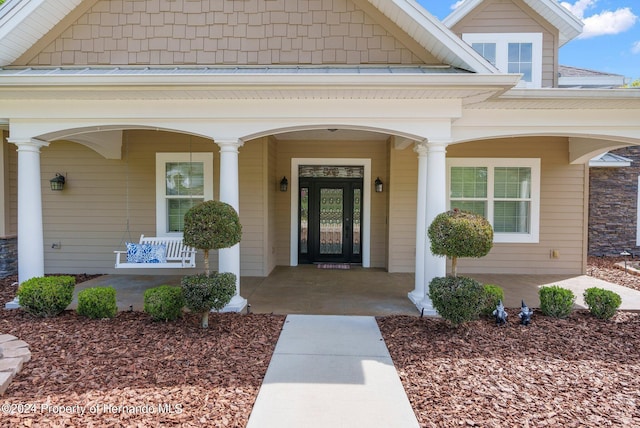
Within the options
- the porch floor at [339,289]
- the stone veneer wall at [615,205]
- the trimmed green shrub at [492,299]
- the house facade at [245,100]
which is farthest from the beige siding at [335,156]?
the stone veneer wall at [615,205]

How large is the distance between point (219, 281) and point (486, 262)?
5.92m

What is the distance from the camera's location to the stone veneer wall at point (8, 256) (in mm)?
7086

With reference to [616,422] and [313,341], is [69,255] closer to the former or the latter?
[313,341]

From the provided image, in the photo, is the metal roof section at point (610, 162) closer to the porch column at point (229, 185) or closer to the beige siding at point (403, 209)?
the beige siding at point (403, 209)

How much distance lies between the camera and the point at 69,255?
7.58 meters

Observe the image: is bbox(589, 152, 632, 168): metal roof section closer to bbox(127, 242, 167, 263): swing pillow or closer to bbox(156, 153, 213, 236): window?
bbox(156, 153, 213, 236): window

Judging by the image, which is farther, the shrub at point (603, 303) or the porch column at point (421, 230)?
the porch column at point (421, 230)

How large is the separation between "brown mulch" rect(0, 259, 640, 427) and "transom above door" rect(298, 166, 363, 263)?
3.93 metres

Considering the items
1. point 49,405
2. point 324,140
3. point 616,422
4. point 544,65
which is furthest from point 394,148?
point 49,405

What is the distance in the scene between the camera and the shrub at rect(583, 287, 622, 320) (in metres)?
4.66

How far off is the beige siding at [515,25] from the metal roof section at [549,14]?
0.10m

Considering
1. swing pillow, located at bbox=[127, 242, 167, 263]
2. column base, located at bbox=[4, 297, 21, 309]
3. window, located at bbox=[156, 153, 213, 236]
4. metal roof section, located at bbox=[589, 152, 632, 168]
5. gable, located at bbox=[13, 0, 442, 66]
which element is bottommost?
column base, located at bbox=[4, 297, 21, 309]

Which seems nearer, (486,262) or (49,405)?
(49,405)

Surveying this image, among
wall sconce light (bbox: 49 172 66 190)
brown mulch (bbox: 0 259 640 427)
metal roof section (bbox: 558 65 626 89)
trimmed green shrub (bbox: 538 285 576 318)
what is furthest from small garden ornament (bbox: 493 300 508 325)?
wall sconce light (bbox: 49 172 66 190)
